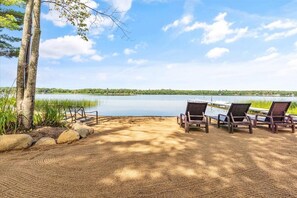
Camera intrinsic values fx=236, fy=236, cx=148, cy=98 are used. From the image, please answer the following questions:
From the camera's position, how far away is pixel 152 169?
3883mm

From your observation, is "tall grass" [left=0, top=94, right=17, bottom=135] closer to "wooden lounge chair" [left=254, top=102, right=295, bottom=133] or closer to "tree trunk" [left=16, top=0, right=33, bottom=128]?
"tree trunk" [left=16, top=0, right=33, bottom=128]

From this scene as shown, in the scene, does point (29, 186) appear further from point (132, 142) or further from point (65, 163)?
point (132, 142)

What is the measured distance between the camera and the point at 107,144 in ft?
18.1

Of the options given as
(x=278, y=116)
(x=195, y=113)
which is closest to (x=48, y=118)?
(x=195, y=113)

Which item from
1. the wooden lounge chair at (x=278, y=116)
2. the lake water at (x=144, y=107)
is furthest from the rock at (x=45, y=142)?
the lake water at (x=144, y=107)

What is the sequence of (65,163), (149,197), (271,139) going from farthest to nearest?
(271,139) → (65,163) → (149,197)

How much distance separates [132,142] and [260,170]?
285 cm

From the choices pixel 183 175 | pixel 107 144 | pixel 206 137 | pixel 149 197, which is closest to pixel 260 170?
pixel 183 175

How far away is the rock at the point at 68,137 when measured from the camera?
230 inches

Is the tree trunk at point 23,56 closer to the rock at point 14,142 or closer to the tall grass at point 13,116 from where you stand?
the tall grass at point 13,116

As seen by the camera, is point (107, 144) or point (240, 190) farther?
point (107, 144)

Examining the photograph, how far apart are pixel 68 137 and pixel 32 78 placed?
2.25 m

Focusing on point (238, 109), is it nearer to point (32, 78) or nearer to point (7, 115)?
point (32, 78)

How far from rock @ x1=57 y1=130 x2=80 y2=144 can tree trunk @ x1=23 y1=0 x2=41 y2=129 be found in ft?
4.60
